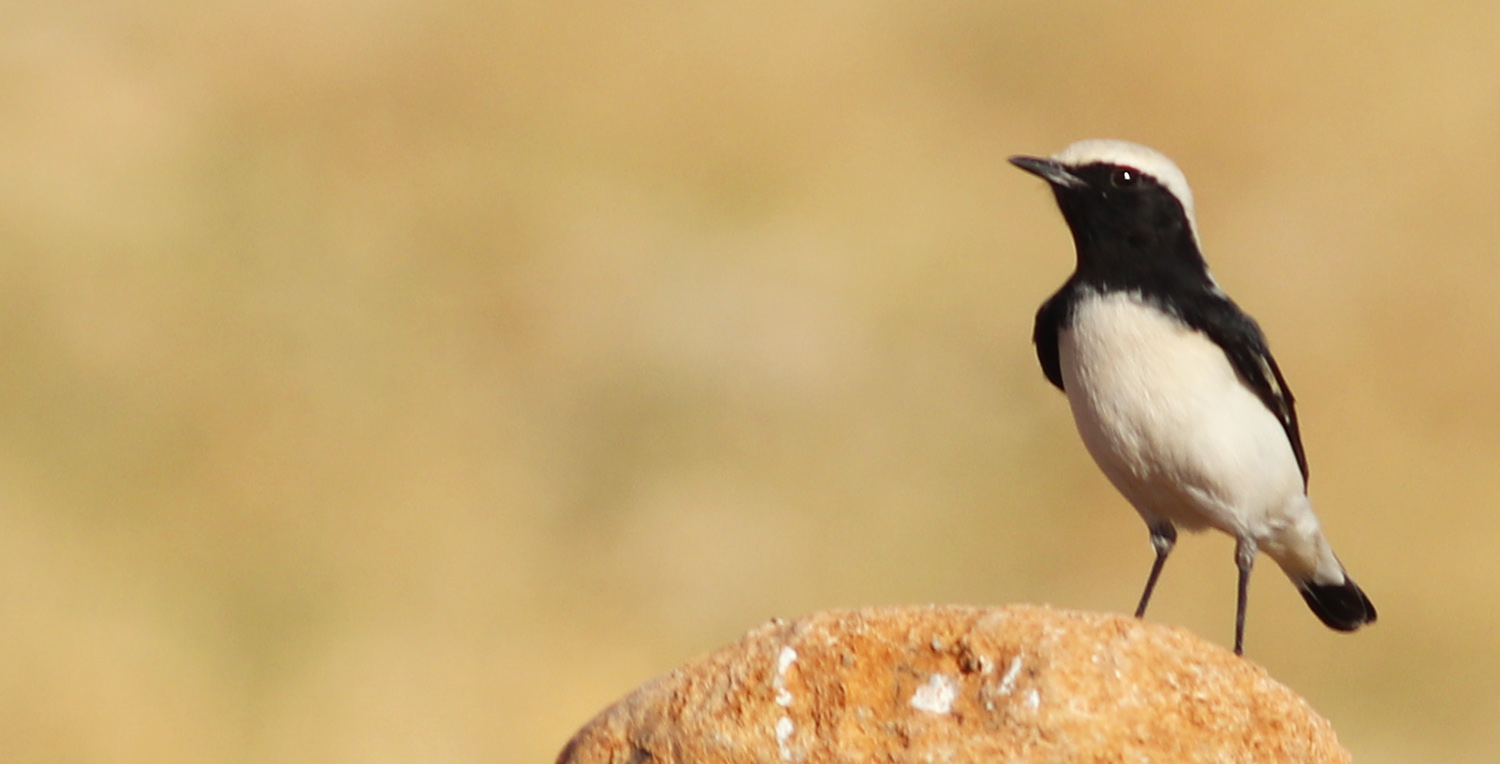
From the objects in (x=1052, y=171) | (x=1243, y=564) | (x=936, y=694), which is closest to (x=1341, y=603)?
(x=1243, y=564)

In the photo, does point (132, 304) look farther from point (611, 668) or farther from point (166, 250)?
point (611, 668)

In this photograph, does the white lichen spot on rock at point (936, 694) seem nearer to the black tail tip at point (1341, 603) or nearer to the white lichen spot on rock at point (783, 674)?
the white lichen spot on rock at point (783, 674)

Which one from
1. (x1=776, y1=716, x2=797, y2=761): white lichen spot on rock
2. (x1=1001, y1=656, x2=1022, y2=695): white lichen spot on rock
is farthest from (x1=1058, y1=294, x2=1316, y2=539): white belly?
(x1=776, y1=716, x2=797, y2=761): white lichen spot on rock

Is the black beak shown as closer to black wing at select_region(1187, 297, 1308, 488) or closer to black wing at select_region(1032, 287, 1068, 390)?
black wing at select_region(1032, 287, 1068, 390)

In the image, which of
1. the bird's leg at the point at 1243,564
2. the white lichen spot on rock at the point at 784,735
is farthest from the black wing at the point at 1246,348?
the white lichen spot on rock at the point at 784,735

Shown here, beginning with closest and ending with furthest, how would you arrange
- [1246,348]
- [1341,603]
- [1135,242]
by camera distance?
[1246,348] < [1135,242] < [1341,603]

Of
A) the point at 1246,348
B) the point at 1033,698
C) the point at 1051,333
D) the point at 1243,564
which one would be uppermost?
the point at 1246,348

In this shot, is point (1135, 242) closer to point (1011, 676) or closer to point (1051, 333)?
point (1051, 333)
